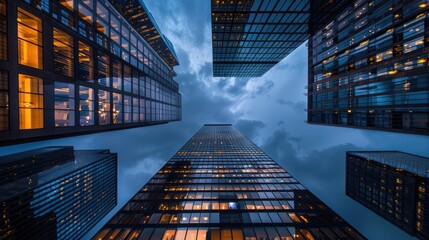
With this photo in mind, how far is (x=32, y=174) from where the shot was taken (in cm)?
6719

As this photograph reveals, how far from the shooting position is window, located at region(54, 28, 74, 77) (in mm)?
15484

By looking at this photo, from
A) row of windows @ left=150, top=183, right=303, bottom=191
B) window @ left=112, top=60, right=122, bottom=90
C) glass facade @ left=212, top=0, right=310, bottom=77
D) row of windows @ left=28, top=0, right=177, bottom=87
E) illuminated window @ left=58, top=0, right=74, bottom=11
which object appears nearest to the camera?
row of windows @ left=28, top=0, right=177, bottom=87

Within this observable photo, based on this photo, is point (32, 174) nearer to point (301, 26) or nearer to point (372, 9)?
point (301, 26)

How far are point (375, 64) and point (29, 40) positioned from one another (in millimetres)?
58207

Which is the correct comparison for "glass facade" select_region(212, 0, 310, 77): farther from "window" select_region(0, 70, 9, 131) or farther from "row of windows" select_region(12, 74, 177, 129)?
"window" select_region(0, 70, 9, 131)

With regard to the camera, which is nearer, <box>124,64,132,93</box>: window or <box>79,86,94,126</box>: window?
<box>79,86,94,126</box>: window

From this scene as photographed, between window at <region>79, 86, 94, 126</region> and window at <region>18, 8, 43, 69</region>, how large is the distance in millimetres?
4862

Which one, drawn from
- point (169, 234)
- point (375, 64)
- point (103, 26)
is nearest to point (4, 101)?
point (103, 26)

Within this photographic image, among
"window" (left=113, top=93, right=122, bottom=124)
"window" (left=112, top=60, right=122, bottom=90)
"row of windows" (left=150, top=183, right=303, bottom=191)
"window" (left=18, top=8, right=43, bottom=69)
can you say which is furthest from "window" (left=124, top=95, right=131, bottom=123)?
"row of windows" (left=150, top=183, right=303, bottom=191)

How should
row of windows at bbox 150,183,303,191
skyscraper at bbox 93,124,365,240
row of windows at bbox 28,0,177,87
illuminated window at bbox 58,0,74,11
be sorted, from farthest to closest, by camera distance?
row of windows at bbox 150,183,303,191
skyscraper at bbox 93,124,365,240
illuminated window at bbox 58,0,74,11
row of windows at bbox 28,0,177,87

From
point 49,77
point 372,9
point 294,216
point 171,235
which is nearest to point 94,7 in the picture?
point 49,77

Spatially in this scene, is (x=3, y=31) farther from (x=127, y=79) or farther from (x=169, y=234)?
(x=169, y=234)

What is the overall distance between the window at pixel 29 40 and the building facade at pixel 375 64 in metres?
42.6

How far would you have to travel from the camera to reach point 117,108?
81.9 feet
